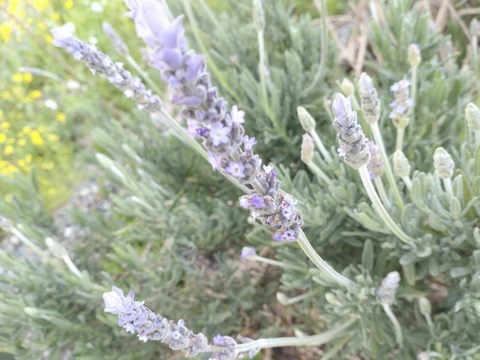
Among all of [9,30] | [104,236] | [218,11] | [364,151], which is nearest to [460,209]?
[364,151]

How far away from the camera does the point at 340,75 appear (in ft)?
5.41

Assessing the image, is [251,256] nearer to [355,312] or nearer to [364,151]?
[355,312]

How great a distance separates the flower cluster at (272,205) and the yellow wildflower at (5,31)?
394 centimetres

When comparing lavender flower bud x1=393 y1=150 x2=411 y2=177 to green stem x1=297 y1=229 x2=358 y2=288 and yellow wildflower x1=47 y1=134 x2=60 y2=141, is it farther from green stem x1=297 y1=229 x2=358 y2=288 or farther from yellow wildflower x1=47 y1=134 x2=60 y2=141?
yellow wildflower x1=47 y1=134 x2=60 y2=141

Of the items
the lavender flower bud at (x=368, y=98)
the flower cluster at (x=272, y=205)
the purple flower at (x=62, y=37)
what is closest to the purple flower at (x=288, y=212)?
the flower cluster at (x=272, y=205)

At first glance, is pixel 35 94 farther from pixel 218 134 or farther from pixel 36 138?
pixel 218 134

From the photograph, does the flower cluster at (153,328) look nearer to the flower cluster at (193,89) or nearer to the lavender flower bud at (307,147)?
the flower cluster at (193,89)

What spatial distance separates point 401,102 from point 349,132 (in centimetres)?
46

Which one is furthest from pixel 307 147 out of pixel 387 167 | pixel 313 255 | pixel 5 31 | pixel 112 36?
pixel 5 31

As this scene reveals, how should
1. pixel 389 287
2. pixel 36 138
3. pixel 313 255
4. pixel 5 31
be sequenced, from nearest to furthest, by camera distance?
1. pixel 313 255
2. pixel 389 287
3. pixel 36 138
4. pixel 5 31

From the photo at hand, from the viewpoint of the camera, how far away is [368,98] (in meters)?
0.79

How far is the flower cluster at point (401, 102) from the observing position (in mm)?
916

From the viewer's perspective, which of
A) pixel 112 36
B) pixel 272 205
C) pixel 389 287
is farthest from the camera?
pixel 112 36

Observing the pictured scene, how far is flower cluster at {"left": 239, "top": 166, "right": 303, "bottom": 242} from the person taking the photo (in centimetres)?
49
